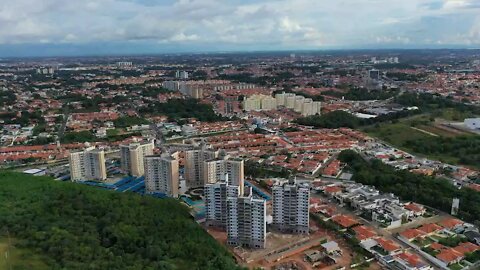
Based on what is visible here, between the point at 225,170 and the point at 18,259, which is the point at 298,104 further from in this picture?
the point at 18,259

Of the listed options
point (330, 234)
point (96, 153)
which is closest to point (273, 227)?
point (330, 234)

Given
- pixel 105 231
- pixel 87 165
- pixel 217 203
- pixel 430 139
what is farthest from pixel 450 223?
pixel 87 165

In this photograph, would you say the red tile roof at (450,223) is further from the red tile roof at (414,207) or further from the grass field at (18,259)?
the grass field at (18,259)

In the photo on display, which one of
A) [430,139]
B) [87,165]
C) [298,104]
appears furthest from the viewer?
[298,104]

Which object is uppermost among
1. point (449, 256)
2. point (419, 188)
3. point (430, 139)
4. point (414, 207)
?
point (430, 139)

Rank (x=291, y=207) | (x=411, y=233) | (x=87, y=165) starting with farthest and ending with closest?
(x=87, y=165) → (x=291, y=207) → (x=411, y=233)

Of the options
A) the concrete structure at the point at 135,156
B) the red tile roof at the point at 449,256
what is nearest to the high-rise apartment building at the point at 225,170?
the concrete structure at the point at 135,156

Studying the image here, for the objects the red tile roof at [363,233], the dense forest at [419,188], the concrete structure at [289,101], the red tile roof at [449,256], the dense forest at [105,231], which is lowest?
the red tile roof at [449,256]
